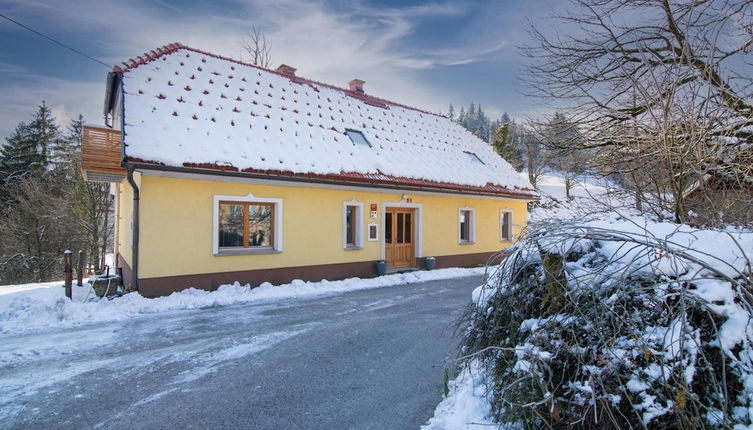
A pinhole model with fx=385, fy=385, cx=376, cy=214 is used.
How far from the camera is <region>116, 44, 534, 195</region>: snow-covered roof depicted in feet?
29.7

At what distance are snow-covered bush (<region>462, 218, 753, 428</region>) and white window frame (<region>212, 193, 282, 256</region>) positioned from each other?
26.0ft

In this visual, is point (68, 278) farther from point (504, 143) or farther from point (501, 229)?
point (504, 143)

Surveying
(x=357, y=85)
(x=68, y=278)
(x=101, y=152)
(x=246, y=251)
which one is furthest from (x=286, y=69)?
(x=68, y=278)

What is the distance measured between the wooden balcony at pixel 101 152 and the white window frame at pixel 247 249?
2654 mm

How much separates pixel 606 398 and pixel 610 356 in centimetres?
21

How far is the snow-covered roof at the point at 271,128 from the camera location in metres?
9.05

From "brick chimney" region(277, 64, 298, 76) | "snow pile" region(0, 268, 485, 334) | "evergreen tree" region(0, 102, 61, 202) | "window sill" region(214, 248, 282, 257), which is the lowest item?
"snow pile" region(0, 268, 485, 334)

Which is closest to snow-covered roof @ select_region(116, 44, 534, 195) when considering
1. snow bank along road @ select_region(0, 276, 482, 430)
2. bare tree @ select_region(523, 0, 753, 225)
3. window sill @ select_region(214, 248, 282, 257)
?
window sill @ select_region(214, 248, 282, 257)

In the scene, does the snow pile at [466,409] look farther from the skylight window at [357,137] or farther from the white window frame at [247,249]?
the skylight window at [357,137]

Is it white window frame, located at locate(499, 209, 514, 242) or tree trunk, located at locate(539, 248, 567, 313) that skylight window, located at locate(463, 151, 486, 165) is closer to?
white window frame, located at locate(499, 209, 514, 242)

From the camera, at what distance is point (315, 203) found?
10695mm

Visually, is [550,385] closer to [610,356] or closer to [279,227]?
[610,356]

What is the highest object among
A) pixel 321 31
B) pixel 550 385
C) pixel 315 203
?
pixel 321 31

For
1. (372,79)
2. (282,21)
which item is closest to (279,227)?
(282,21)
